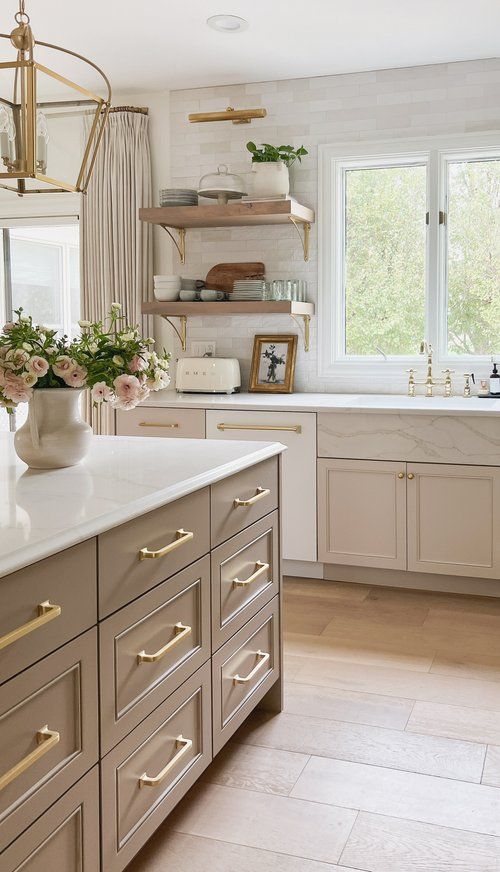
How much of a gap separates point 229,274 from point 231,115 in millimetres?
843

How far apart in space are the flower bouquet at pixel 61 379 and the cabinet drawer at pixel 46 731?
0.65m

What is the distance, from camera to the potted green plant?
4340 mm

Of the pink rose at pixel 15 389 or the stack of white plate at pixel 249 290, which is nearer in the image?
the pink rose at pixel 15 389

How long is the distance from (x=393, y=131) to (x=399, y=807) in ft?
11.1

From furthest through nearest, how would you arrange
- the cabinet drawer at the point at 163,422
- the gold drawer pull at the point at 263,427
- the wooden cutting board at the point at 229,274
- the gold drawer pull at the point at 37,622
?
the wooden cutting board at the point at 229,274 → the cabinet drawer at the point at 163,422 → the gold drawer pull at the point at 263,427 → the gold drawer pull at the point at 37,622

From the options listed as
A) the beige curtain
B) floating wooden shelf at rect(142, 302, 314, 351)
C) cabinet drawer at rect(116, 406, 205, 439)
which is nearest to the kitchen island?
cabinet drawer at rect(116, 406, 205, 439)

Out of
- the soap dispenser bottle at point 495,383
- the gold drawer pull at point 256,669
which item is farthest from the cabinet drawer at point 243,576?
the soap dispenser bottle at point 495,383

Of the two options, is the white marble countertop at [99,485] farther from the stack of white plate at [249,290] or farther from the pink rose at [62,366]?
the stack of white plate at [249,290]

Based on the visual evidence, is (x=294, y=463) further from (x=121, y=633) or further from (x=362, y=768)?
(x=121, y=633)

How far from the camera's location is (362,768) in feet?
7.85

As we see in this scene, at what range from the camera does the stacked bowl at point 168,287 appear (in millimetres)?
4590

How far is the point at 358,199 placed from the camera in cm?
459

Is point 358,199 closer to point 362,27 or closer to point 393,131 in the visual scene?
point 393,131

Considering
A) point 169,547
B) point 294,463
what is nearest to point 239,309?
point 294,463
